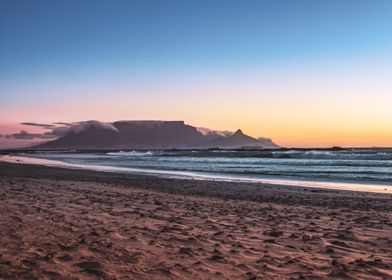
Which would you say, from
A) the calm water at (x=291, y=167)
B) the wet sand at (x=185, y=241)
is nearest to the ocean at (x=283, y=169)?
the calm water at (x=291, y=167)

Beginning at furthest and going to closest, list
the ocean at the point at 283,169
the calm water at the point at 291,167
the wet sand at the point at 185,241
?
the calm water at the point at 291,167
the ocean at the point at 283,169
the wet sand at the point at 185,241

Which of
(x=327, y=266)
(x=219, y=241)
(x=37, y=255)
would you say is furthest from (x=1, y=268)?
(x=327, y=266)

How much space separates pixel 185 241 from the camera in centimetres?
675

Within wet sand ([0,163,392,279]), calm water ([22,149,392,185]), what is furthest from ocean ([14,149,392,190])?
wet sand ([0,163,392,279])

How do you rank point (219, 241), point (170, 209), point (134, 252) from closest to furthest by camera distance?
point (134, 252), point (219, 241), point (170, 209)

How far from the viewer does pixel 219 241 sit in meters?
6.84

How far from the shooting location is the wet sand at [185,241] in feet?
16.8

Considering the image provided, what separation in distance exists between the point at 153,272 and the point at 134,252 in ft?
3.03

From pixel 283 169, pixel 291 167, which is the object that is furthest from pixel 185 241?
pixel 291 167

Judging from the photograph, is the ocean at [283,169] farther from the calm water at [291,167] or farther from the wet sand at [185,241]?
the wet sand at [185,241]

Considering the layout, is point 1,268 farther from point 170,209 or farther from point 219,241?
point 170,209

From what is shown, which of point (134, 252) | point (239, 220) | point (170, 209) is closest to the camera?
point (134, 252)

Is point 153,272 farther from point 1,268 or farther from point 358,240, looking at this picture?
point 358,240

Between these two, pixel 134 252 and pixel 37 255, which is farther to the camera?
pixel 134 252
